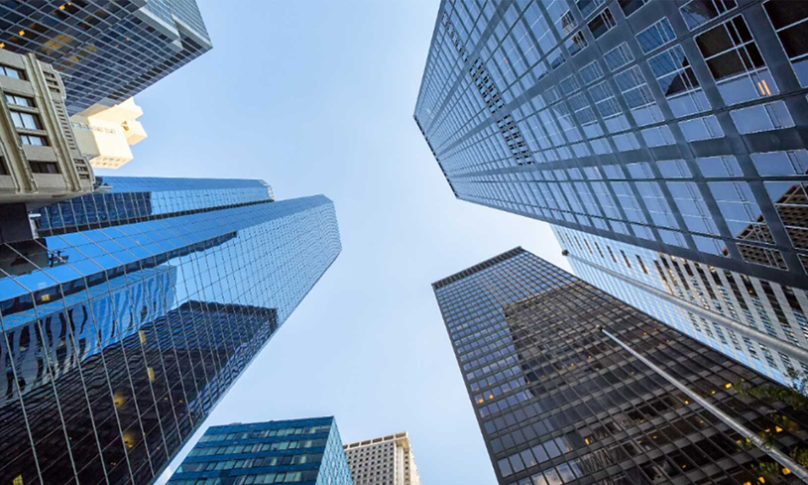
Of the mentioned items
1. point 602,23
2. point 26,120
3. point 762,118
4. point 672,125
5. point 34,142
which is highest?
point 26,120

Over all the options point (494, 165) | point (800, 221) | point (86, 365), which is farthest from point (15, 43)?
point (800, 221)

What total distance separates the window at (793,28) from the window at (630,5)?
781cm

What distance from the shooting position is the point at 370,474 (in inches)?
5094

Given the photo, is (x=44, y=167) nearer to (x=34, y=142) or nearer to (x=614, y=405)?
(x=34, y=142)

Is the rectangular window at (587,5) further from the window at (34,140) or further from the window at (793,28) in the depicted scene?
the window at (34,140)

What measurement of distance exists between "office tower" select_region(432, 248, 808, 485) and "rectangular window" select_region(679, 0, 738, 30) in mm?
26171

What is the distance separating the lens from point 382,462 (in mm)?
134375

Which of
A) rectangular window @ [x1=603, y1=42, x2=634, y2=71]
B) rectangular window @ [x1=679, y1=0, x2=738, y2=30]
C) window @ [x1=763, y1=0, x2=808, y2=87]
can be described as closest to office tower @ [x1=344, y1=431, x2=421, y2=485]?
rectangular window @ [x1=603, y1=42, x2=634, y2=71]

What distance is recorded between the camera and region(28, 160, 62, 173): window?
20.6m

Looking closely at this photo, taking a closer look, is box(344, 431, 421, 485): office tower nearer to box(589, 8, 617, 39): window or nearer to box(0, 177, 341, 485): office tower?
box(0, 177, 341, 485): office tower

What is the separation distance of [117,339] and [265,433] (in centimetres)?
4613

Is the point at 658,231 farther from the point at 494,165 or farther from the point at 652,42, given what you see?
the point at 494,165

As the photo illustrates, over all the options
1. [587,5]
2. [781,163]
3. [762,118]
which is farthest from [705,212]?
[587,5]

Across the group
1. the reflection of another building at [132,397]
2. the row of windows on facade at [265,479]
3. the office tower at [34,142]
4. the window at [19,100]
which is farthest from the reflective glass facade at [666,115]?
the row of windows on facade at [265,479]
